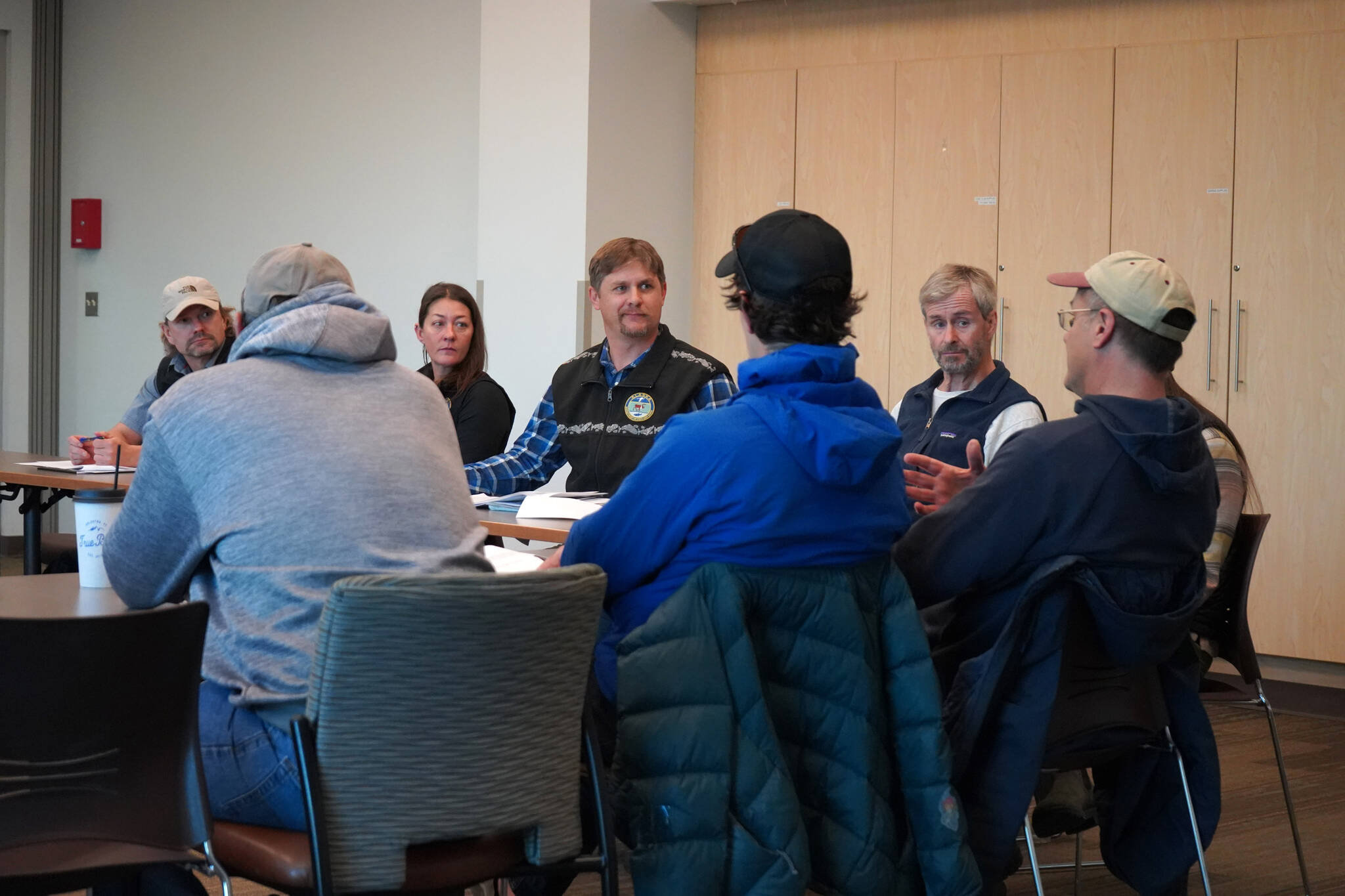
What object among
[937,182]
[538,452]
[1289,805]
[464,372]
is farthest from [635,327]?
[937,182]

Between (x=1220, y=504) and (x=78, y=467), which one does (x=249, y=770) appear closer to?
(x=1220, y=504)

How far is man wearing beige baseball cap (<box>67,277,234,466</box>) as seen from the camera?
4.50 m

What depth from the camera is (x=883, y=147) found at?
6.14 m

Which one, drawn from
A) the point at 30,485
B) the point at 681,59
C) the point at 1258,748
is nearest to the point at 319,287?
the point at 30,485

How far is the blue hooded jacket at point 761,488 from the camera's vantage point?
2.01 m

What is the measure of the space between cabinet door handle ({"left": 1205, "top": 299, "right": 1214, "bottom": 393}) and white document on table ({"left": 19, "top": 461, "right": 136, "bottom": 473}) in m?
4.06

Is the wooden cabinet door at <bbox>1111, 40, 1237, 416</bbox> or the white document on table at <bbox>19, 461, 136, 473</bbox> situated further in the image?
the wooden cabinet door at <bbox>1111, 40, 1237, 416</bbox>

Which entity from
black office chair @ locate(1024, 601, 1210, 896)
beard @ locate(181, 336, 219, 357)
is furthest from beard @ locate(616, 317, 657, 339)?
black office chair @ locate(1024, 601, 1210, 896)

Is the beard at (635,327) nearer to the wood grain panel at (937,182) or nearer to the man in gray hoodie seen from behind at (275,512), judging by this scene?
the man in gray hoodie seen from behind at (275,512)

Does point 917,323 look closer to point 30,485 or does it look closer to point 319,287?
point 30,485

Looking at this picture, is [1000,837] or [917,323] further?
[917,323]

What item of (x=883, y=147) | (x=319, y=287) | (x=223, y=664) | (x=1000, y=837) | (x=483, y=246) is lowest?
(x=1000, y=837)

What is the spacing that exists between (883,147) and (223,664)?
478 cm

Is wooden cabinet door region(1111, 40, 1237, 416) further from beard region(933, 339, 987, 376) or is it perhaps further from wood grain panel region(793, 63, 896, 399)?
beard region(933, 339, 987, 376)
